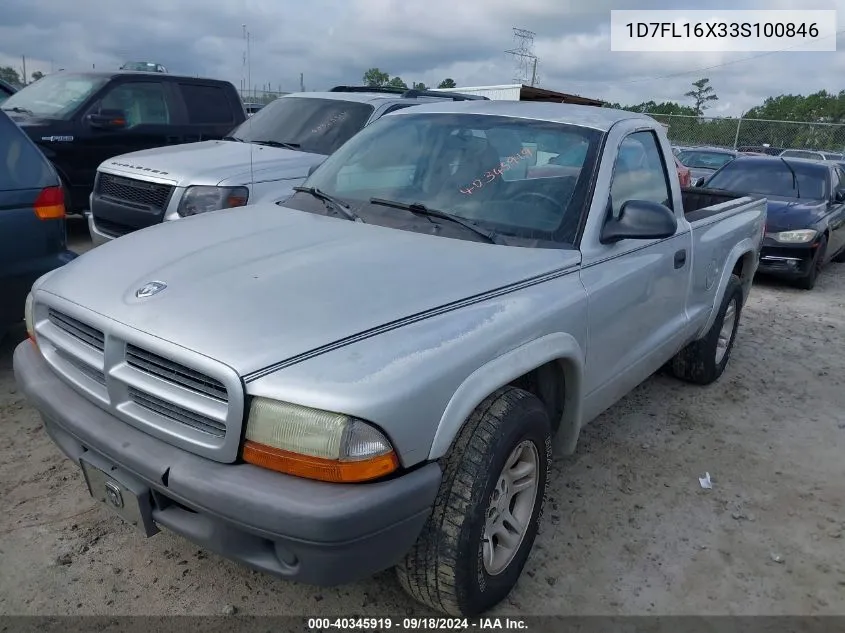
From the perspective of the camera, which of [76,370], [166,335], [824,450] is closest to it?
[166,335]

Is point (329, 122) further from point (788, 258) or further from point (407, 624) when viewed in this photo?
point (788, 258)

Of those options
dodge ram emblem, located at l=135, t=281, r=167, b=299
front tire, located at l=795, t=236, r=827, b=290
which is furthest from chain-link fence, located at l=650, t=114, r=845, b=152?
dodge ram emblem, located at l=135, t=281, r=167, b=299

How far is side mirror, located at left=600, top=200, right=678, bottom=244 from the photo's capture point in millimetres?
2895

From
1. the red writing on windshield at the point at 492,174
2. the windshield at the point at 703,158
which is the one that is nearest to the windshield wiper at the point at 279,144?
the red writing on windshield at the point at 492,174

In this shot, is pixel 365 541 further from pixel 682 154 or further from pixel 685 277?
pixel 682 154

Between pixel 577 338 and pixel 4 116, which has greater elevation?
pixel 4 116

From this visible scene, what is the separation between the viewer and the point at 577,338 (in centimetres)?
Result: 275

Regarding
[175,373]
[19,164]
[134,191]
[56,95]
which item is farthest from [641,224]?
[56,95]

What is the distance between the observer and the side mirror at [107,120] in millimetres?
7453

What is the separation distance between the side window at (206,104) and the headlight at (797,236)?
705cm

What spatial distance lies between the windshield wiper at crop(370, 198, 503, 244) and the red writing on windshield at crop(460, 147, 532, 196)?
19 cm

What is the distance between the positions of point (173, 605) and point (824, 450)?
12.2ft

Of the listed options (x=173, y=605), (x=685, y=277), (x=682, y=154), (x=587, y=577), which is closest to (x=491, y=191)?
(x=685, y=277)

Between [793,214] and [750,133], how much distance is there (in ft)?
63.3
